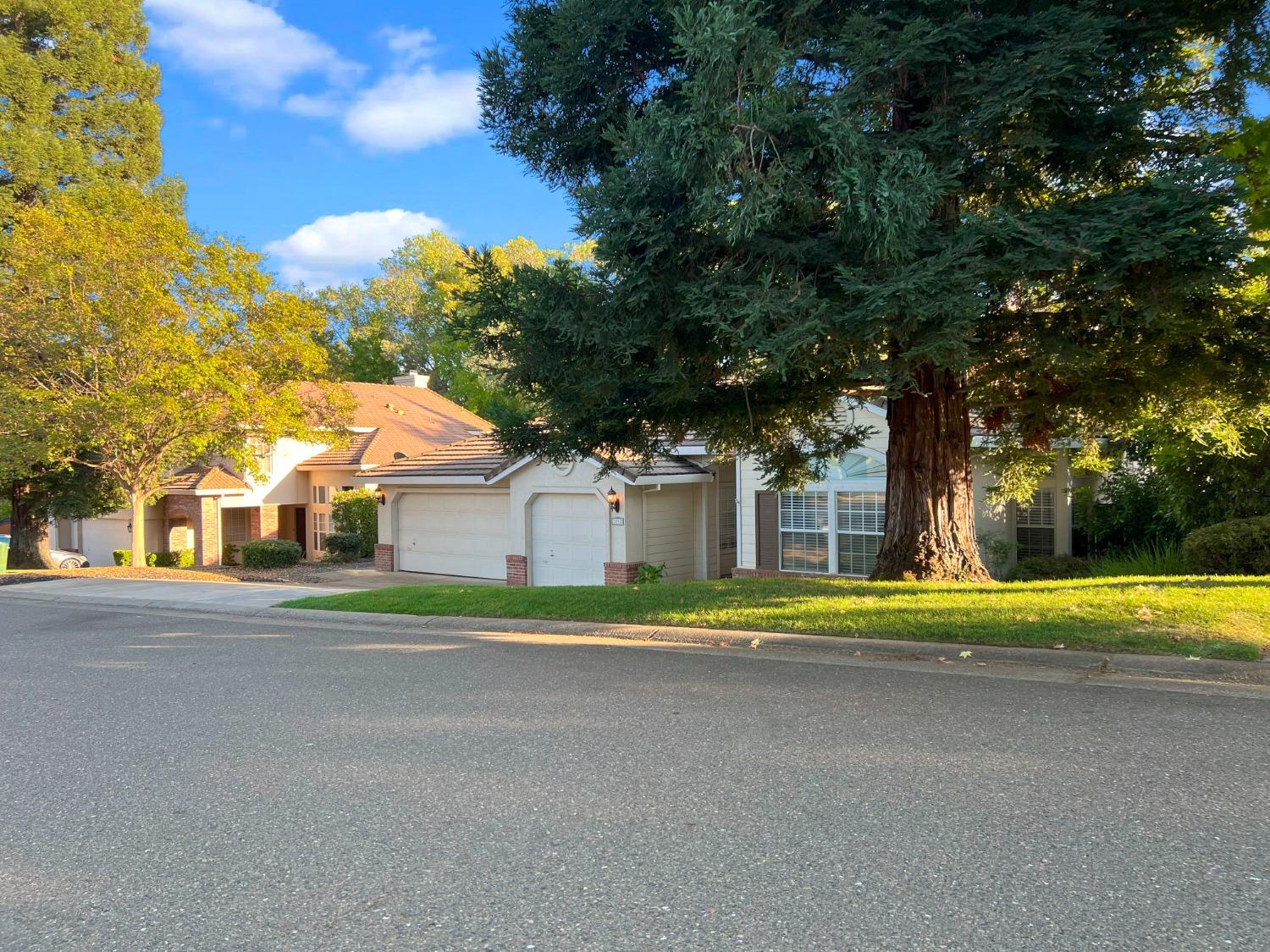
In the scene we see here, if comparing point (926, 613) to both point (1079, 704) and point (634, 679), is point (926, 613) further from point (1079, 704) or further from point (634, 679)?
point (634, 679)

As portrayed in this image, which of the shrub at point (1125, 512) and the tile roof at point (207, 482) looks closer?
the shrub at point (1125, 512)

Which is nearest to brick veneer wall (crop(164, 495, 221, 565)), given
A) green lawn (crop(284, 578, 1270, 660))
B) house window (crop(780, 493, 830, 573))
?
green lawn (crop(284, 578, 1270, 660))

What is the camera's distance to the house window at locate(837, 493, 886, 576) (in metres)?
16.6

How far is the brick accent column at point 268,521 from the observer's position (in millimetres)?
28469

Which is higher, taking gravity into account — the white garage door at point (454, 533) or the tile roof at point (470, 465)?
the tile roof at point (470, 465)

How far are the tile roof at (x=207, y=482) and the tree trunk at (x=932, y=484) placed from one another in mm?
22593

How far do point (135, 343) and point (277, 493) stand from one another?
1182 centimetres

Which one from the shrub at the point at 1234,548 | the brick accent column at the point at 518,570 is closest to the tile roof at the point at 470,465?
the brick accent column at the point at 518,570

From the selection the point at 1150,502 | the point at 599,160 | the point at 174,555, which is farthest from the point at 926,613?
the point at 174,555

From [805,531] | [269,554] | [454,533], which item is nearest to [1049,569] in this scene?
[805,531]

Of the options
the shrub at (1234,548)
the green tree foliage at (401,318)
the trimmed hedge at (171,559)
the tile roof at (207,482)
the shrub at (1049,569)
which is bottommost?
the trimmed hedge at (171,559)

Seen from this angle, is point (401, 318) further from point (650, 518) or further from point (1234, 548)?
point (1234, 548)

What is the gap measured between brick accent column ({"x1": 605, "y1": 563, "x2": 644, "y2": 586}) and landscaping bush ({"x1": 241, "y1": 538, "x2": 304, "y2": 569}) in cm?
1063

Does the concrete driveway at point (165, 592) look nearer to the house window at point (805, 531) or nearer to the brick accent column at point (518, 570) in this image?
the brick accent column at point (518, 570)
